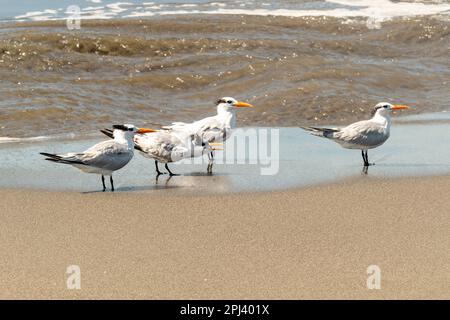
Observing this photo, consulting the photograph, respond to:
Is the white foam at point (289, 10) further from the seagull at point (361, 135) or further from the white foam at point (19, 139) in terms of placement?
the seagull at point (361, 135)

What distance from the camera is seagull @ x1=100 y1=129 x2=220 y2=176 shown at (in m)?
8.29

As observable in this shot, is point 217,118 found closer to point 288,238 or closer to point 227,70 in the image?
point 288,238

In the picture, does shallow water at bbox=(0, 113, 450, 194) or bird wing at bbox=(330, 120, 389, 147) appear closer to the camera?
shallow water at bbox=(0, 113, 450, 194)

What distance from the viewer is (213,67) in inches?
603

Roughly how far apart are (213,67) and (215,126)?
602 cm

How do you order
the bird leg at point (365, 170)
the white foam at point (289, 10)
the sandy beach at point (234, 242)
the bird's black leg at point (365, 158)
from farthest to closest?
the white foam at point (289, 10)
the bird's black leg at point (365, 158)
the bird leg at point (365, 170)
the sandy beach at point (234, 242)

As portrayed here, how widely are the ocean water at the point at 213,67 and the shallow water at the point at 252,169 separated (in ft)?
5.41

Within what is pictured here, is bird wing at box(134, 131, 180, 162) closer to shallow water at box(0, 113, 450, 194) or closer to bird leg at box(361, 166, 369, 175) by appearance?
shallow water at box(0, 113, 450, 194)

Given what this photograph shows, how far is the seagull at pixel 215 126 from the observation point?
912 centimetres

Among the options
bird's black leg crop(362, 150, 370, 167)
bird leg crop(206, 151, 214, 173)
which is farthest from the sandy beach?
bird leg crop(206, 151, 214, 173)

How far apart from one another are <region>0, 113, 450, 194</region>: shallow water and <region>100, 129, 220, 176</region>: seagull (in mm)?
178

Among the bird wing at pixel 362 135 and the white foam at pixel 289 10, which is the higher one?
the white foam at pixel 289 10

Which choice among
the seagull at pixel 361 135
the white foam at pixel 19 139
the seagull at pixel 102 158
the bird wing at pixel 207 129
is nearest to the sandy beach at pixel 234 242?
the seagull at pixel 102 158

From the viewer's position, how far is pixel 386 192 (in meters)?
7.29
